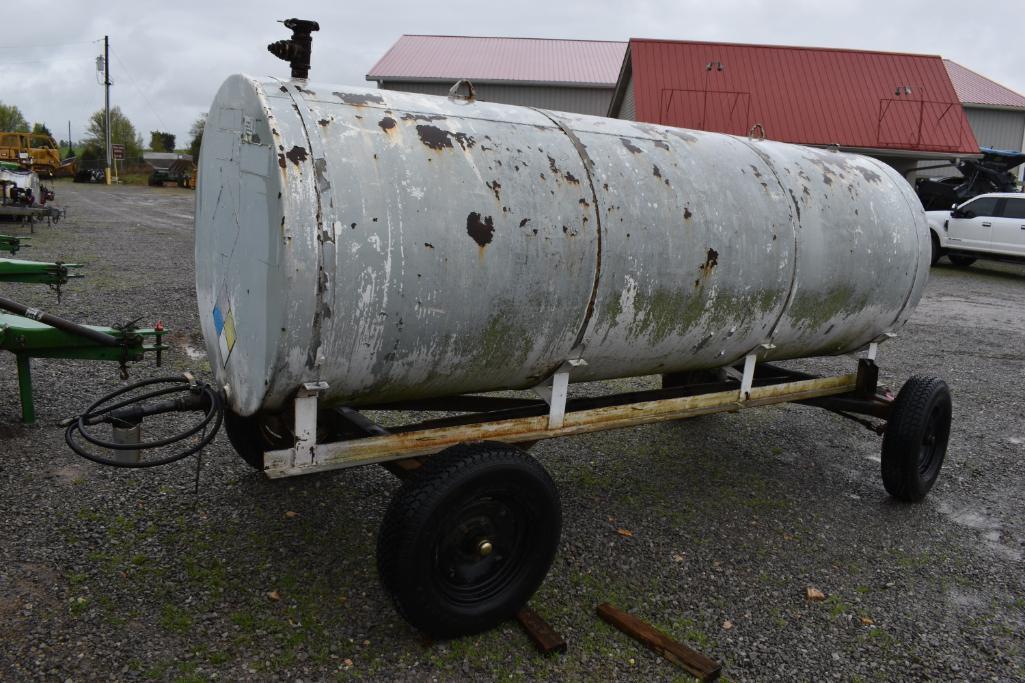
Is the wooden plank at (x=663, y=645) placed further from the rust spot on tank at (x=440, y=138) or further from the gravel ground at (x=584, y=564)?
the rust spot on tank at (x=440, y=138)

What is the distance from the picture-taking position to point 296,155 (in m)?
2.66

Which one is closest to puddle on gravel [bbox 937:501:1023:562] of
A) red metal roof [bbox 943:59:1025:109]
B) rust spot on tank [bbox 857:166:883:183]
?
rust spot on tank [bbox 857:166:883:183]

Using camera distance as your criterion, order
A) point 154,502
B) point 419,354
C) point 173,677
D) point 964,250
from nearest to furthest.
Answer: point 173,677, point 419,354, point 154,502, point 964,250

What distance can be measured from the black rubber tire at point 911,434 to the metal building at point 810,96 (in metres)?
18.9

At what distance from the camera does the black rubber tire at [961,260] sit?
18727 mm

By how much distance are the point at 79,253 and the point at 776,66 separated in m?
20.5

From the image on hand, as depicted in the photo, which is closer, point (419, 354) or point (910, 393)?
point (419, 354)

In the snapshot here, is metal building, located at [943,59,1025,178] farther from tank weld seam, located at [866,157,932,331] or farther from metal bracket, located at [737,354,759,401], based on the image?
metal bracket, located at [737,354,759,401]

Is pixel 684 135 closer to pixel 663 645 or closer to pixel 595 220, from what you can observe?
pixel 595 220

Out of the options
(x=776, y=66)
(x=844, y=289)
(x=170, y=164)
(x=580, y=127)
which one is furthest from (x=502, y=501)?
(x=170, y=164)

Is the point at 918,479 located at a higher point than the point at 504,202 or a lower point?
lower

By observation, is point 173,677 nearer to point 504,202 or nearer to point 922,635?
point 504,202

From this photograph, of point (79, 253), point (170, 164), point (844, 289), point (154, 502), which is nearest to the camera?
point (154, 502)

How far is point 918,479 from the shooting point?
459 cm
